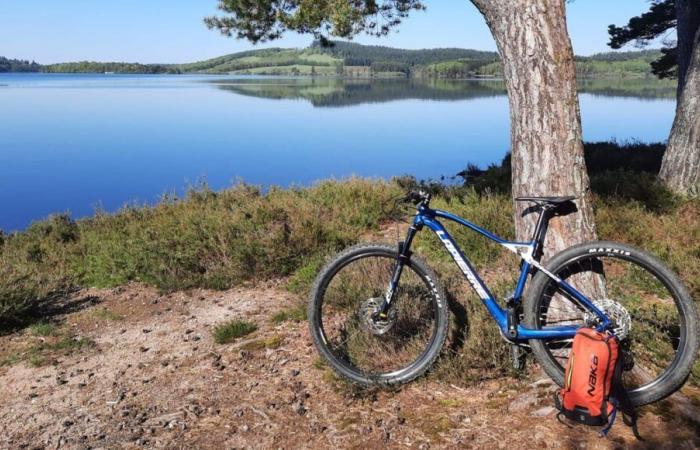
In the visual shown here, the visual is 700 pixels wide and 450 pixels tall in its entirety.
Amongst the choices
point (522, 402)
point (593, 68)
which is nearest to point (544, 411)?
point (522, 402)

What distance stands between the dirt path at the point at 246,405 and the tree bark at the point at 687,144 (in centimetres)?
659

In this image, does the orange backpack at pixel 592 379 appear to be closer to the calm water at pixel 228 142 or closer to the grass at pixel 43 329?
the grass at pixel 43 329

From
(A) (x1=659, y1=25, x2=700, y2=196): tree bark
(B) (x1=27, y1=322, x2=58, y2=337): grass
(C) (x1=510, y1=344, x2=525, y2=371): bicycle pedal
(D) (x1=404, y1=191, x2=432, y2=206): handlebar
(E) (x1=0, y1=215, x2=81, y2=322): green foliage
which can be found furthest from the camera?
(A) (x1=659, y1=25, x2=700, y2=196): tree bark

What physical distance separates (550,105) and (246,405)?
318 centimetres

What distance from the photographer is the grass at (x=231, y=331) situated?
5375mm

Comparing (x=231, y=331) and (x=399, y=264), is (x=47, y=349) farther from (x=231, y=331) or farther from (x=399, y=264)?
(x=399, y=264)

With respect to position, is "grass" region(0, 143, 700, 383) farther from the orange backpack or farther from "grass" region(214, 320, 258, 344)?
the orange backpack

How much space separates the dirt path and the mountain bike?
0.77ft

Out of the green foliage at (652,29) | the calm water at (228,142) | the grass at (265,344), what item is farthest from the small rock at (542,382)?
the green foliage at (652,29)

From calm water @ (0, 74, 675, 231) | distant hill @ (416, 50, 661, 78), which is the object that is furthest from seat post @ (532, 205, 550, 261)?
distant hill @ (416, 50, 661, 78)

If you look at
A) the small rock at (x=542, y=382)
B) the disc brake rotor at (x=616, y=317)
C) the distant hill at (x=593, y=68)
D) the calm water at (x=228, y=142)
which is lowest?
the calm water at (x=228, y=142)


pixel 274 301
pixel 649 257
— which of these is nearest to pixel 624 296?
pixel 649 257

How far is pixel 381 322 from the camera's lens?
4.15 meters

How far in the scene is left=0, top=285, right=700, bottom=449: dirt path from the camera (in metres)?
3.40
